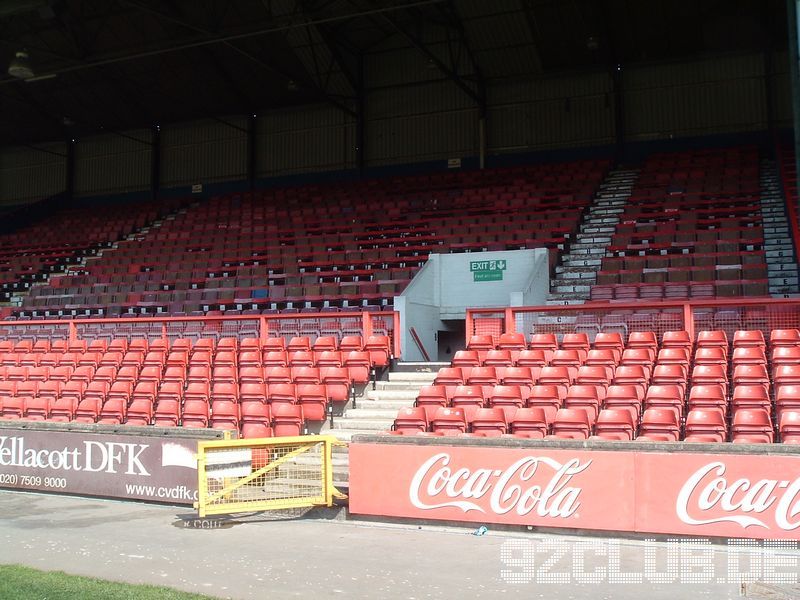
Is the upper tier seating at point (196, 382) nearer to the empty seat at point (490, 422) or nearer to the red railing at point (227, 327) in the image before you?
the red railing at point (227, 327)

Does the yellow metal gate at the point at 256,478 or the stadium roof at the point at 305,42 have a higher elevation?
the stadium roof at the point at 305,42

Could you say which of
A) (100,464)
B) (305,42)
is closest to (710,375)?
(100,464)

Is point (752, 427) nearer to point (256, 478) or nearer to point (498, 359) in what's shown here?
point (498, 359)

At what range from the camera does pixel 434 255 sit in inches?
668

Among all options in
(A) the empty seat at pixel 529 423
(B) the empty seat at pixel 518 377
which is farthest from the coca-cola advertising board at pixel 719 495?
(B) the empty seat at pixel 518 377

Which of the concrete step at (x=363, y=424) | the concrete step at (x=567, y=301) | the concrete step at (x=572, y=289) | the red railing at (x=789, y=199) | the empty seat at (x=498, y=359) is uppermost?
the red railing at (x=789, y=199)

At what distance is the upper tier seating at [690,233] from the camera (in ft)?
47.2

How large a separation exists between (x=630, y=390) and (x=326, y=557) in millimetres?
4128

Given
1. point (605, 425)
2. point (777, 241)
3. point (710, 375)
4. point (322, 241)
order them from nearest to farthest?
point (605, 425), point (710, 375), point (777, 241), point (322, 241)

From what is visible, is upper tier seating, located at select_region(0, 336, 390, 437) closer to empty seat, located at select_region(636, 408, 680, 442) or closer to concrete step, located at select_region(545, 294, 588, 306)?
empty seat, located at select_region(636, 408, 680, 442)

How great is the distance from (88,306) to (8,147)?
18598mm

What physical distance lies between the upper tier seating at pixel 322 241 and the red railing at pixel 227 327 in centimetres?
312

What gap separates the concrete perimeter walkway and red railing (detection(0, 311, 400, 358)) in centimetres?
452

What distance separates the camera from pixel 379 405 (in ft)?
36.7
